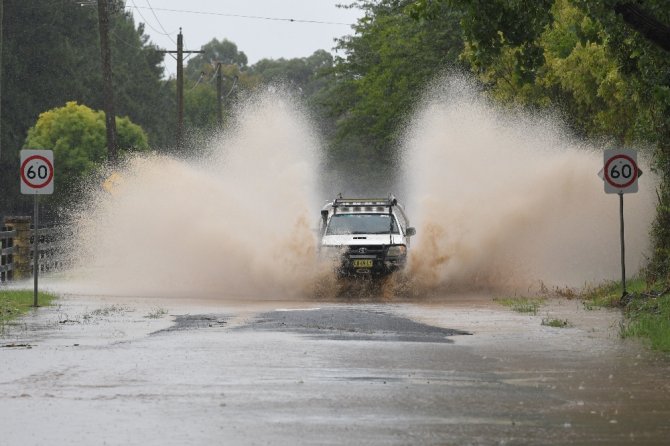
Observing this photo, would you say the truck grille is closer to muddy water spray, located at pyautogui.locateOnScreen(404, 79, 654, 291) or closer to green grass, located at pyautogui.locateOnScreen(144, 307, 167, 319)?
muddy water spray, located at pyautogui.locateOnScreen(404, 79, 654, 291)

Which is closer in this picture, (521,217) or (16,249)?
(521,217)

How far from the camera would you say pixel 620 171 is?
25375 mm

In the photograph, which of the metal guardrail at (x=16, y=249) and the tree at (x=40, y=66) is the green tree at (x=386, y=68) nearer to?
the metal guardrail at (x=16, y=249)

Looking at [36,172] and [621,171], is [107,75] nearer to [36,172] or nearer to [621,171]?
[36,172]

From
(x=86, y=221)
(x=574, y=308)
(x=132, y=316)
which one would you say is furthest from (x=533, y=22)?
(x=86, y=221)

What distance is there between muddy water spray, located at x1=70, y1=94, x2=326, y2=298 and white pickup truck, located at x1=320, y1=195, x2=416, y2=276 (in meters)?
0.71

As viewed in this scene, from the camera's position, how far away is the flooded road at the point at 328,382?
10.7 meters

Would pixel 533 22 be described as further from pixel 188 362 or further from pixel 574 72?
pixel 574 72

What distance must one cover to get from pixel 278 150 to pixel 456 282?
11.3m

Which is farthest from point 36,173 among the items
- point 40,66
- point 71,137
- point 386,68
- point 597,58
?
point 40,66

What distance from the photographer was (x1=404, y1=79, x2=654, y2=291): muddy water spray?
107ft

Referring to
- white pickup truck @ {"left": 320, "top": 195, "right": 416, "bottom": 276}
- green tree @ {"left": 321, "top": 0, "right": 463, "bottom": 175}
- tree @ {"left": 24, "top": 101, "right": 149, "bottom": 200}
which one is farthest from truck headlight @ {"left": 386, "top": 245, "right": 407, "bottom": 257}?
tree @ {"left": 24, "top": 101, "right": 149, "bottom": 200}

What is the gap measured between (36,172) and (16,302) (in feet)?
8.04

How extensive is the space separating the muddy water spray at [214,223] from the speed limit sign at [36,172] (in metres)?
5.33
